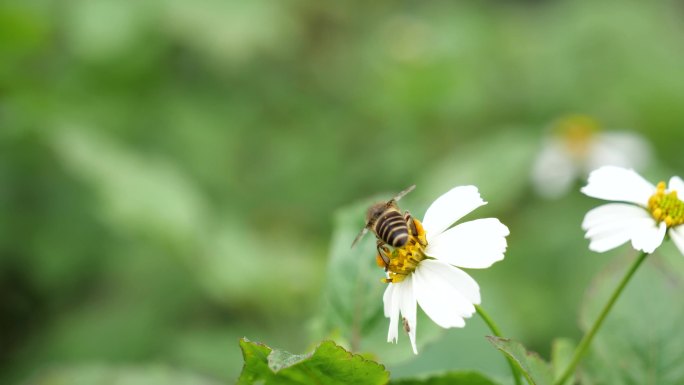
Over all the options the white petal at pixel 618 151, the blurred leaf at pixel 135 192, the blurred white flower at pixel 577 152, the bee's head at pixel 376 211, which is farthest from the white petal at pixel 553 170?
the bee's head at pixel 376 211

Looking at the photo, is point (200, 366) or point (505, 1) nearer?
point (200, 366)

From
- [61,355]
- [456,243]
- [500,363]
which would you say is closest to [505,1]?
[61,355]

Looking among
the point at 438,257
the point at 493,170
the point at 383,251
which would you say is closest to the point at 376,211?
the point at 383,251

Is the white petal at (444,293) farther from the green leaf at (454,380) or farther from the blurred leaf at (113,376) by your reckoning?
the blurred leaf at (113,376)

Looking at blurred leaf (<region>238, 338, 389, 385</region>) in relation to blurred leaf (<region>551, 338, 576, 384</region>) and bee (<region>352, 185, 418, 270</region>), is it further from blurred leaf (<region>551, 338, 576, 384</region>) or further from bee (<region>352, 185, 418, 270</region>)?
blurred leaf (<region>551, 338, 576, 384</region>)

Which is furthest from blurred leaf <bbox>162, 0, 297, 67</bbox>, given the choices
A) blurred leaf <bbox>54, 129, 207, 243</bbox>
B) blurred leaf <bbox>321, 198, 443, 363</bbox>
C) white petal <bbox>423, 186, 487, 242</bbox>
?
white petal <bbox>423, 186, 487, 242</bbox>

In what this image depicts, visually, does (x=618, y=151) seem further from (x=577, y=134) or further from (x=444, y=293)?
(x=444, y=293)

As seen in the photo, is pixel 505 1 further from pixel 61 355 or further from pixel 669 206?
pixel 669 206
